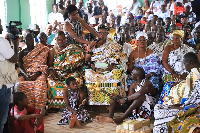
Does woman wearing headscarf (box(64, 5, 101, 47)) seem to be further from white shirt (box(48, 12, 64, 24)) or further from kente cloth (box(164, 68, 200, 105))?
white shirt (box(48, 12, 64, 24))

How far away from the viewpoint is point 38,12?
12.5m

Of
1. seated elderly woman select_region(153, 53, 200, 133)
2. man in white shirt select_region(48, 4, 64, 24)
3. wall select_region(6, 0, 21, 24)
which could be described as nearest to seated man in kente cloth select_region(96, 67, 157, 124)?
seated elderly woman select_region(153, 53, 200, 133)

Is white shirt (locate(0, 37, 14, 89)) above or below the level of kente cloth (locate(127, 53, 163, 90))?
above

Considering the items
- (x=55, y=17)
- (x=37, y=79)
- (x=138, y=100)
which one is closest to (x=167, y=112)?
(x=138, y=100)

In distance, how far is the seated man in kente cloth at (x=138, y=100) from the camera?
5039mm

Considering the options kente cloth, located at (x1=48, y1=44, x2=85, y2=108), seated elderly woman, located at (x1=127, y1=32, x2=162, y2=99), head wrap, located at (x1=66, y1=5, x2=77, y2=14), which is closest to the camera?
seated elderly woman, located at (x1=127, y1=32, x2=162, y2=99)

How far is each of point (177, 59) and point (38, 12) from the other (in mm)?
8082

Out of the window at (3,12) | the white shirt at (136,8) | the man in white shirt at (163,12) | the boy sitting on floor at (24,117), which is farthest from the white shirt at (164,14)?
the boy sitting on floor at (24,117)

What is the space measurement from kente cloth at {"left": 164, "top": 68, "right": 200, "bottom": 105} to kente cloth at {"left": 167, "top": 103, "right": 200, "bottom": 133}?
468 millimetres

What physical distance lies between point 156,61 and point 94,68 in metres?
1.14

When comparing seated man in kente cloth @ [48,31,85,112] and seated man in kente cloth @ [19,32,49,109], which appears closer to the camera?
seated man in kente cloth @ [19,32,49,109]

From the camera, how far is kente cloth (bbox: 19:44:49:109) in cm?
561

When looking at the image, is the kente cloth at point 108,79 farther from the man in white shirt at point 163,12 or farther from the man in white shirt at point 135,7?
the man in white shirt at point 135,7

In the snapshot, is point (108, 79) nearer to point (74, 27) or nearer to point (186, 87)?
point (74, 27)
